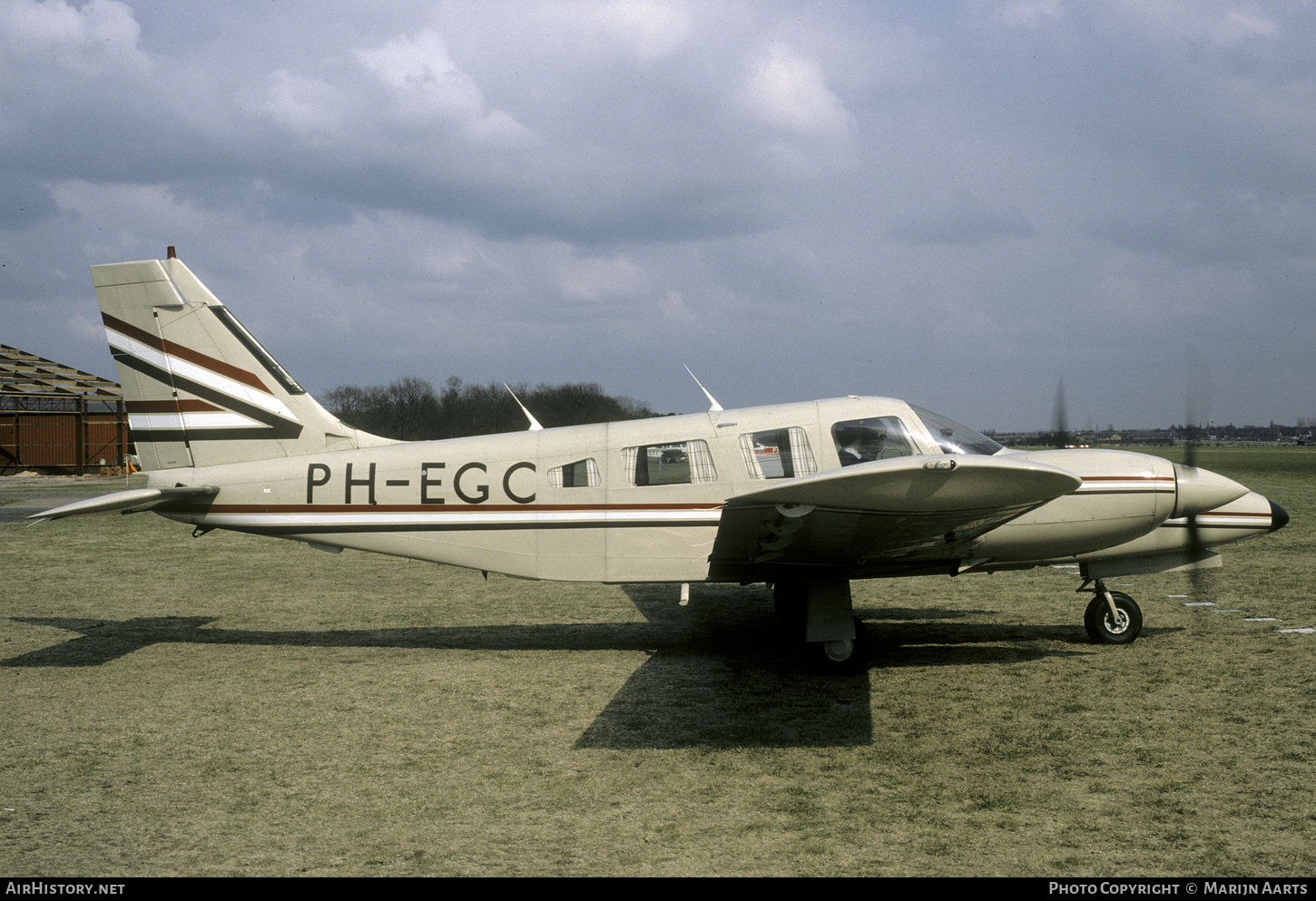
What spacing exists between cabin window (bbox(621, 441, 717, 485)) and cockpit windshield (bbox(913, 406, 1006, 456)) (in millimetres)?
1928

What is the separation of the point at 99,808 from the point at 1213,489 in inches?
336

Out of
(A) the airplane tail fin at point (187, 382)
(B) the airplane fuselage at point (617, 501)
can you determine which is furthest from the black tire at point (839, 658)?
(A) the airplane tail fin at point (187, 382)

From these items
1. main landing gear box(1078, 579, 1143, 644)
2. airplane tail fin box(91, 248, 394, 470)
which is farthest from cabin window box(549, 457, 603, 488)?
main landing gear box(1078, 579, 1143, 644)

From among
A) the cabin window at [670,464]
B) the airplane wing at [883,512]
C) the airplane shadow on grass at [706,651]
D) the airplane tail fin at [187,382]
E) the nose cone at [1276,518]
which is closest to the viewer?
the airplane wing at [883,512]

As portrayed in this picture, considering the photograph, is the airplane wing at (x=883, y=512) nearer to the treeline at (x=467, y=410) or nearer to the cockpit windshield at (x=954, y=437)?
the cockpit windshield at (x=954, y=437)

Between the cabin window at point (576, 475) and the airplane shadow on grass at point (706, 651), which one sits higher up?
the cabin window at point (576, 475)

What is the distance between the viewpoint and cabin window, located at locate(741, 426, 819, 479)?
24.2ft

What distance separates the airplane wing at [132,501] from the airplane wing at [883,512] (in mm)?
4837

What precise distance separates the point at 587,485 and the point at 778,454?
5.64 feet

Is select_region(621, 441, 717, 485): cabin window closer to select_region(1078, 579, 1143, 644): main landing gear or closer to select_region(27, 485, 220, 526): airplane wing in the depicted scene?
select_region(1078, 579, 1143, 644): main landing gear

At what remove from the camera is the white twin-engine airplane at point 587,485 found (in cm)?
732

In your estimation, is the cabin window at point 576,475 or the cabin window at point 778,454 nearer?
the cabin window at point 778,454

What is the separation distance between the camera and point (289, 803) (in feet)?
15.1

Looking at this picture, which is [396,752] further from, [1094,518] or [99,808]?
[1094,518]
